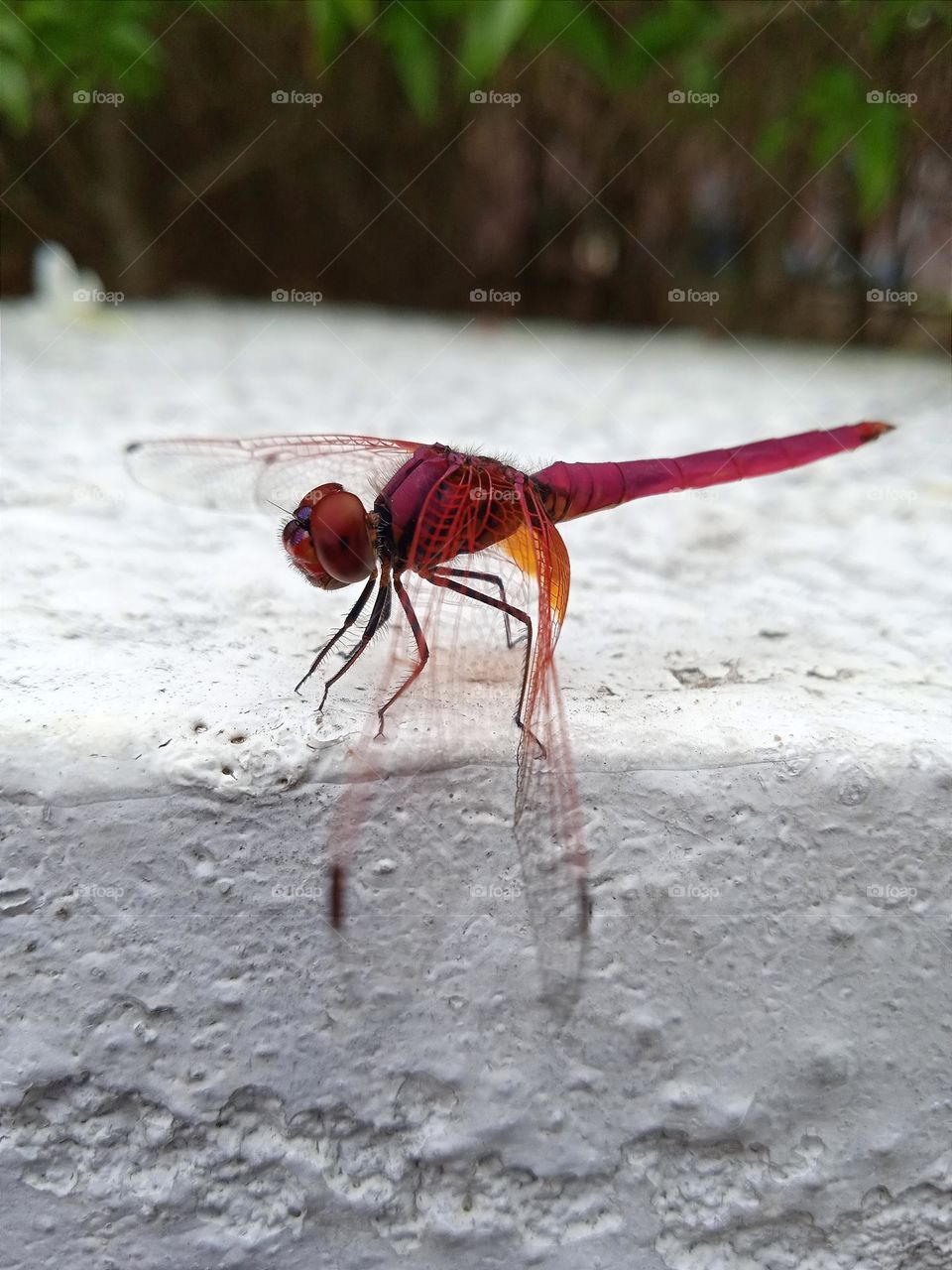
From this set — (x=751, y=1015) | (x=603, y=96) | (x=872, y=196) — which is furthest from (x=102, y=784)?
(x=603, y=96)

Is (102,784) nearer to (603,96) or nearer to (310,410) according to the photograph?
(310,410)

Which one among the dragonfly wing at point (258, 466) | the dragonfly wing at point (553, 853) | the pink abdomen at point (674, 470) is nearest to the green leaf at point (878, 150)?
the pink abdomen at point (674, 470)

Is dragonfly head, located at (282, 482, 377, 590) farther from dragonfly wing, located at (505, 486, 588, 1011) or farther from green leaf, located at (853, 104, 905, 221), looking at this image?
green leaf, located at (853, 104, 905, 221)

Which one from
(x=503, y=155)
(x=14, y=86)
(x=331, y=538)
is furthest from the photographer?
(x=503, y=155)

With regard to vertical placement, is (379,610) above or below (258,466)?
below

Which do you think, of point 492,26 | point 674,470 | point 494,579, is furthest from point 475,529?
point 492,26

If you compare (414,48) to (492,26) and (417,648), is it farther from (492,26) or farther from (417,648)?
(417,648)
